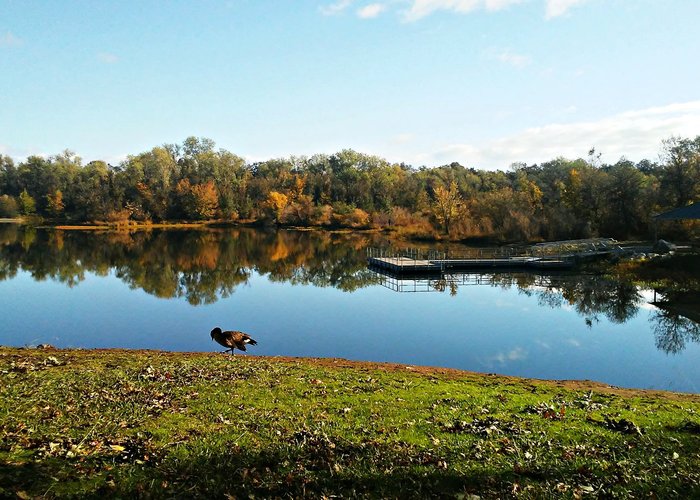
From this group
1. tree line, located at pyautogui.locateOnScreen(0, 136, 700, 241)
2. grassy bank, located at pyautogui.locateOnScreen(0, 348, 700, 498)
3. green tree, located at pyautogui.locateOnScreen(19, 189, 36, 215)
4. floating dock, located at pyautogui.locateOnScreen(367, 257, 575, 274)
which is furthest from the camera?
green tree, located at pyautogui.locateOnScreen(19, 189, 36, 215)

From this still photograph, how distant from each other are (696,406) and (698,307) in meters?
17.6

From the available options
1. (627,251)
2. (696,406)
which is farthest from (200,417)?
(627,251)

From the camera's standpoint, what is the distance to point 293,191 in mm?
98000

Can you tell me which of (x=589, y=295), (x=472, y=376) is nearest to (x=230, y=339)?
(x=472, y=376)

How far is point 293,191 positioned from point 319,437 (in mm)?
93055

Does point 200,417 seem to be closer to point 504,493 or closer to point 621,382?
point 504,493

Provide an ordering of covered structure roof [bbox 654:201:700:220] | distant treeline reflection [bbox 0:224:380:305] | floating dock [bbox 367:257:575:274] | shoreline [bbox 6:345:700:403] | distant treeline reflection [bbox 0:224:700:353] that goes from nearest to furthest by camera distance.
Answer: shoreline [bbox 6:345:700:403]
distant treeline reflection [bbox 0:224:700:353]
distant treeline reflection [bbox 0:224:380:305]
covered structure roof [bbox 654:201:700:220]
floating dock [bbox 367:257:575:274]

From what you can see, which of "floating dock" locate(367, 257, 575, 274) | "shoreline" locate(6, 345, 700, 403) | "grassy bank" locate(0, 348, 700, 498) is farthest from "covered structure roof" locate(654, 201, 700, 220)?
"grassy bank" locate(0, 348, 700, 498)

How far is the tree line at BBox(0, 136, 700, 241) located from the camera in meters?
60.5

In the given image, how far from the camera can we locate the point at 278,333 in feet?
63.0

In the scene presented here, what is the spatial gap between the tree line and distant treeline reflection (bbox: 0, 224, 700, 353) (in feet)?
47.7

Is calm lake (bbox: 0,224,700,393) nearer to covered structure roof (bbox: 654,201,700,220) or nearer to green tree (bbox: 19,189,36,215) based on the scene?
covered structure roof (bbox: 654,201,700,220)

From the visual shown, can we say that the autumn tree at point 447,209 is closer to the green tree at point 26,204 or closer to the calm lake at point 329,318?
the calm lake at point 329,318

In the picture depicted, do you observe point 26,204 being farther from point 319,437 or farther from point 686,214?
point 319,437
